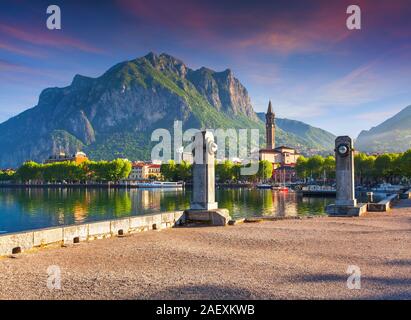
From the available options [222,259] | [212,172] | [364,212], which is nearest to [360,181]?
[364,212]

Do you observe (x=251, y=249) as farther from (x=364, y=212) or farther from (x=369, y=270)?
(x=364, y=212)

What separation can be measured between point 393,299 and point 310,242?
287 inches

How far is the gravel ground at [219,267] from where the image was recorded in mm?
8797

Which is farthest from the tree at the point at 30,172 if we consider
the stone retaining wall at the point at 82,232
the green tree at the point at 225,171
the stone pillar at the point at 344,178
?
the stone retaining wall at the point at 82,232

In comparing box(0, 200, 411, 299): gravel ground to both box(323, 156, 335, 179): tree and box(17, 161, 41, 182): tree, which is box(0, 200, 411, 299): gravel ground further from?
box(17, 161, 41, 182): tree

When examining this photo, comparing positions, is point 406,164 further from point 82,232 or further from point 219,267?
point 219,267

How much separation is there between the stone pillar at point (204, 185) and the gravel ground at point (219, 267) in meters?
4.29

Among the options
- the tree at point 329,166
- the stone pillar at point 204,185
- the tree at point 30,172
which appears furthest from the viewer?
the tree at point 30,172

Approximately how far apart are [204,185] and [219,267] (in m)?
11.2

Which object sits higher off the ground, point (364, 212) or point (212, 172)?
point (212, 172)

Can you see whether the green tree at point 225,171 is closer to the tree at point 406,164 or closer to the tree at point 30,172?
the tree at point 406,164

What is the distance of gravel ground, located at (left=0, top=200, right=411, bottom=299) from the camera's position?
28.9 ft

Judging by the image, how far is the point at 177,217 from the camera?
21781 millimetres
